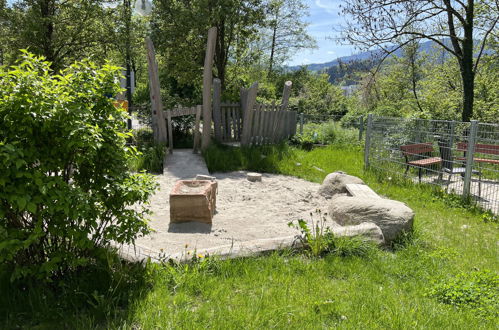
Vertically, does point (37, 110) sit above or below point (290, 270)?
above

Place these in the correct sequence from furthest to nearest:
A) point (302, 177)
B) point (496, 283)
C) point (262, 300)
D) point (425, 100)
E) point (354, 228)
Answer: point (425, 100)
point (302, 177)
point (354, 228)
point (496, 283)
point (262, 300)

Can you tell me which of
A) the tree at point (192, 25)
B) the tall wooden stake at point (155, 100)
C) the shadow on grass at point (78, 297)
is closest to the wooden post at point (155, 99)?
the tall wooden stake at point (155, 100)

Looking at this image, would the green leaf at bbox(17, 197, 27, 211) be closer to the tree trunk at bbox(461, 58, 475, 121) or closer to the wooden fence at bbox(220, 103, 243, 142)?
the wooden fence at bbox(220, 103, 243, 142)

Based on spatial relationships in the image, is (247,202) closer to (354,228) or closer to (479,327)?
(354,228)

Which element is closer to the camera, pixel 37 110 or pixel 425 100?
pixel 37 110

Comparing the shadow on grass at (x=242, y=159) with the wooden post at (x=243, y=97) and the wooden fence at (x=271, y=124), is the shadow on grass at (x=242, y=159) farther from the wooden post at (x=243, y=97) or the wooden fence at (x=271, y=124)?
the wooden post at (x=243, y=97)

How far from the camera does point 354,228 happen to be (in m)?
4.59

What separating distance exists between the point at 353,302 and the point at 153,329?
152cm

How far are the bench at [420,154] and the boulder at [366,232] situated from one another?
3996mm

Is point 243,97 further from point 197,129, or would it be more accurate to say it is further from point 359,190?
point 359,190

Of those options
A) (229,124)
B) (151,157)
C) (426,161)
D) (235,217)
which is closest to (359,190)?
(235,217)

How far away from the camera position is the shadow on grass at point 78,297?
106 inches

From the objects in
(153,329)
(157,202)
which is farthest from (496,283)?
(157,202)

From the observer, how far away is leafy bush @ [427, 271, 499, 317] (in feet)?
10.3
